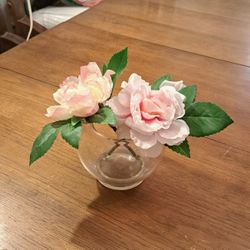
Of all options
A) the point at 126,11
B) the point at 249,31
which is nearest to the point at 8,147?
the point at 126,11

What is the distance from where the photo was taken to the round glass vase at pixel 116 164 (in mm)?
627

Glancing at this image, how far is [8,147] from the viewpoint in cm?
74

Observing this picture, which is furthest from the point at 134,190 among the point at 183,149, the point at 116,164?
the point at 183,149

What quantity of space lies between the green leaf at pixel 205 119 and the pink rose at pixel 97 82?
121mm

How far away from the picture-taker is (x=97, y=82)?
522 mm

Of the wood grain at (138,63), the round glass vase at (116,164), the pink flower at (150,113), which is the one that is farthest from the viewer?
the wood grain at (138,63)

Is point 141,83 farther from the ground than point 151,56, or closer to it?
farther from the ground

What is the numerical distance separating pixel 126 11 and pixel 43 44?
0.41m

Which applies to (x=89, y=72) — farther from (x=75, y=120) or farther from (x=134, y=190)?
(x=134, y=190)

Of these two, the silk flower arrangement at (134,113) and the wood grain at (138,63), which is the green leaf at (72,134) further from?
the wood grain at (138,63)

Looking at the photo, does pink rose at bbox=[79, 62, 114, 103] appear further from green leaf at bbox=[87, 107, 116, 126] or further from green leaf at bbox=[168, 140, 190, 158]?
green leaf at bbox=[168, 140, 190, 158]

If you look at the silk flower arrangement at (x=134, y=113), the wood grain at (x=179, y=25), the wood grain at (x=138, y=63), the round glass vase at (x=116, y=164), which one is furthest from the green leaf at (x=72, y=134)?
the wood grain at (x=179, y=25)

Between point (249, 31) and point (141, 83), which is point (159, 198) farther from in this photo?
point (249, 31)

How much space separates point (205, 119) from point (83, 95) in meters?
0.18
